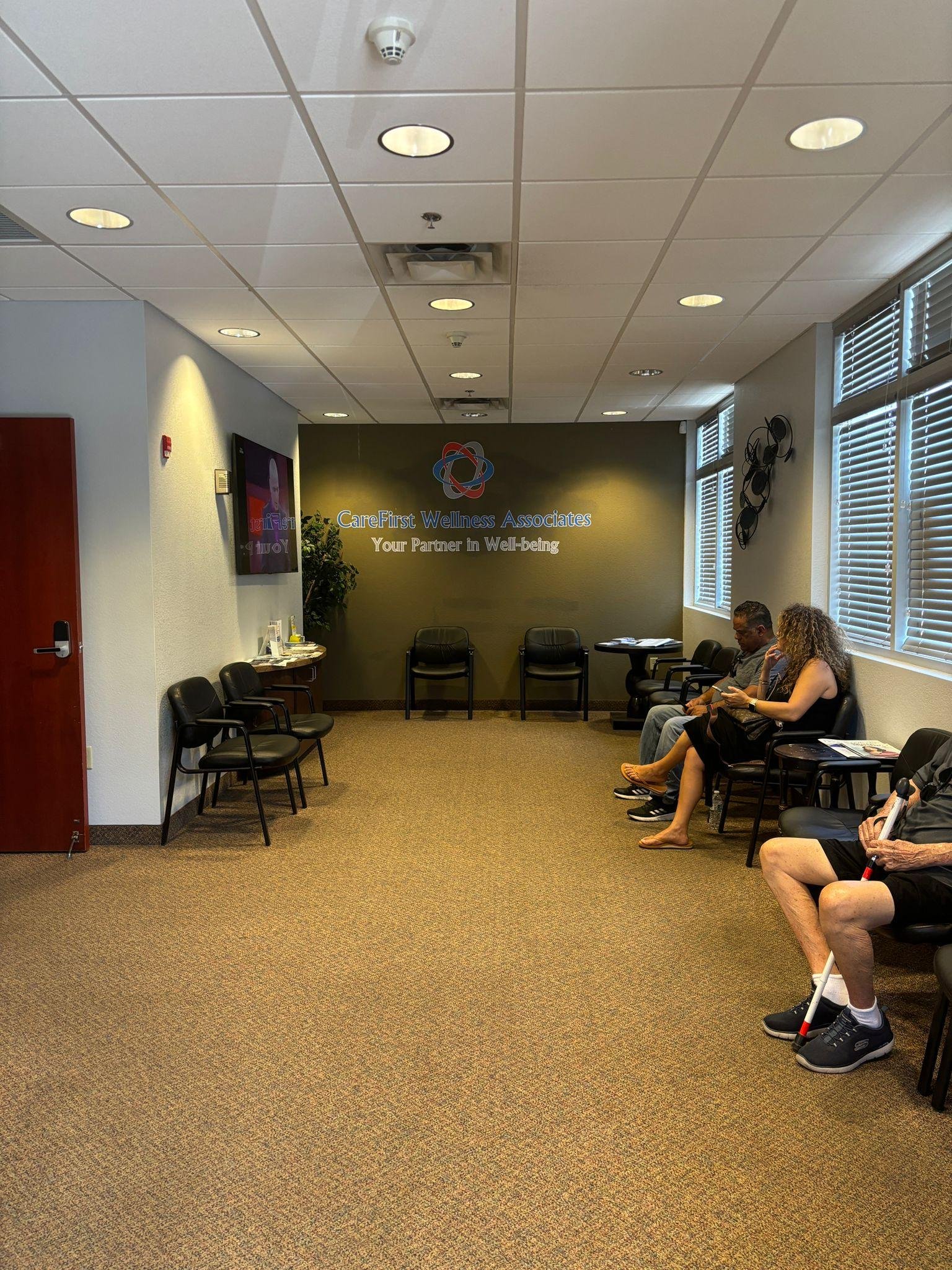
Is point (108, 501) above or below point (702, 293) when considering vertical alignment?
below

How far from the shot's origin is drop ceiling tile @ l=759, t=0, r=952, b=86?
7.74 ft

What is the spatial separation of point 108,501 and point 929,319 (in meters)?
4.16

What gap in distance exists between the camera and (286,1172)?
7.54 ft

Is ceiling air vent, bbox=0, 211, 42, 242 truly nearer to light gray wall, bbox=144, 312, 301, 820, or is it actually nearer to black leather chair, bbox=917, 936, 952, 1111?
light gray wall, bbox=144, 312, 301, 820

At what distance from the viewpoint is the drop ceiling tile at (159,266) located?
13.4 feet

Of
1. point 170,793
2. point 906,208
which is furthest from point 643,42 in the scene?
point 170,793

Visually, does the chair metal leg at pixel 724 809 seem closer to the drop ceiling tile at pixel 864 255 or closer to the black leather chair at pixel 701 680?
the black leather chair at pixel 701 680

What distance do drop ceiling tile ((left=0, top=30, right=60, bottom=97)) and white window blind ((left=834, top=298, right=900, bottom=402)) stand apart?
3779 mm

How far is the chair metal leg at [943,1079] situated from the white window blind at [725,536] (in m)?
5.44

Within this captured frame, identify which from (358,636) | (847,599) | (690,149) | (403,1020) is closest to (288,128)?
(690,149)

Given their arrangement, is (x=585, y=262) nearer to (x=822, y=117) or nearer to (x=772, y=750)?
(x=822, y=117)

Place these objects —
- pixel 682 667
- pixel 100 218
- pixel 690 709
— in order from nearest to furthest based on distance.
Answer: pixel 100 218
pixel 690 709
pixel 682 667

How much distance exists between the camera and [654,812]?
544cm

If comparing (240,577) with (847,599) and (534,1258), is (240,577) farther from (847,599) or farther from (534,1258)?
(534,1258)
